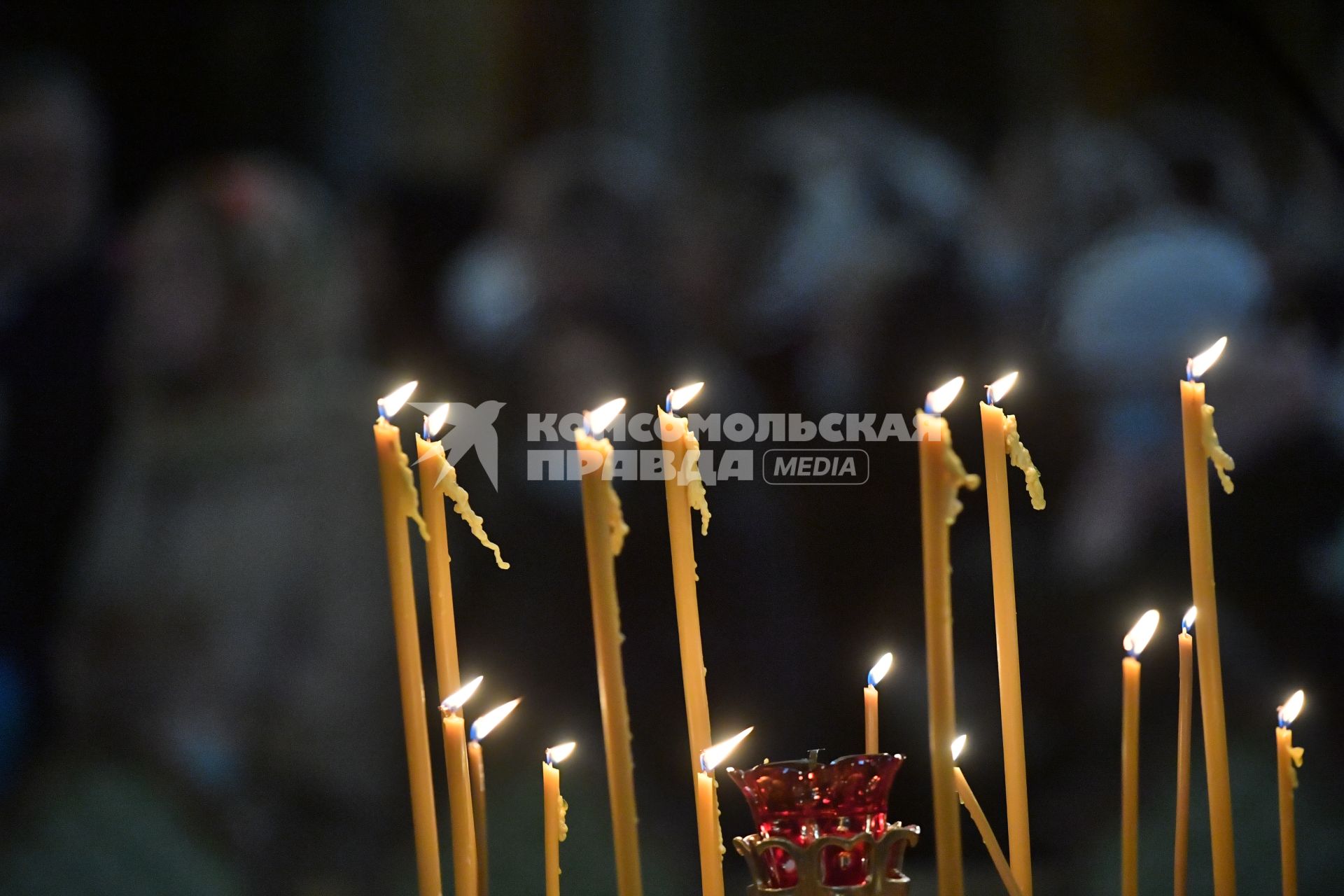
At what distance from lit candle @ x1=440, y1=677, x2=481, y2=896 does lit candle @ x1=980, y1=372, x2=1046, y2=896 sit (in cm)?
22

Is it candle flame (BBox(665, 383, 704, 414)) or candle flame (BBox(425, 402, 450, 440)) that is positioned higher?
candle flame (BBox(665, 383, 704, 414))

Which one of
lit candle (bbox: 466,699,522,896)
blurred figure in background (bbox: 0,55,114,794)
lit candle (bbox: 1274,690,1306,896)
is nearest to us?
lit candle (bbox: 466,699,522,896)

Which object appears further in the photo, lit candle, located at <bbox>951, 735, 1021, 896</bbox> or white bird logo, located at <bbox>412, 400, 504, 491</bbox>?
white bird logo, located at <bbox>412, 400, 504, 491</bbox>

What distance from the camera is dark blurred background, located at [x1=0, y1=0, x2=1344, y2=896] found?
1.88 metres

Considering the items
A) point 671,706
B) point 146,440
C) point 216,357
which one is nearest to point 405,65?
point 216,357

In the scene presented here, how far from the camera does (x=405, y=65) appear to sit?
1957mm

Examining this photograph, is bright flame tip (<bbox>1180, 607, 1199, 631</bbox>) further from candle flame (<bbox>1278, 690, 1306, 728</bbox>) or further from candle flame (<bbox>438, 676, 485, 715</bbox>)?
candle flame (<bbox>438, 676, 485, 715</bbox>)

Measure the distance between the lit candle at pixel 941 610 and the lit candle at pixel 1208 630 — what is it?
156 millimetres

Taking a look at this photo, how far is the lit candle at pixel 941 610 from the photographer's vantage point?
41cm

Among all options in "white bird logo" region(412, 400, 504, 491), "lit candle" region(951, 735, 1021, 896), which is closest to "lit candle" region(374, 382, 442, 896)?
"lit candle" region(951, 735, 1021, 896)

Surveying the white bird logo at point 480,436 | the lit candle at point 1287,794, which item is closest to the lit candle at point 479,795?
the lit candle at point 1287,794

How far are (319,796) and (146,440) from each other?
0.57m

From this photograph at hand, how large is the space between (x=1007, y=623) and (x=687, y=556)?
0.14 m

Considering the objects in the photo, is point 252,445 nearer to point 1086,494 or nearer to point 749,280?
point 749,280
